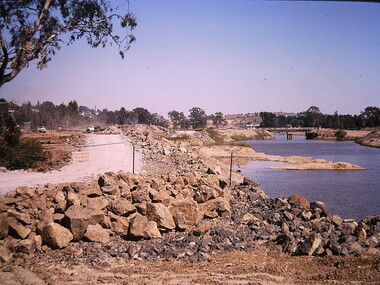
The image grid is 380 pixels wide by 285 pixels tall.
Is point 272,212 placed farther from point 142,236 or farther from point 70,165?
point 70,165

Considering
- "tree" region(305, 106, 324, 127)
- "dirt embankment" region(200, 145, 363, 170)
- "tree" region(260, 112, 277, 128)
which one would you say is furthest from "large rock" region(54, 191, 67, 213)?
"tree" region(260, 112, 277, 128)

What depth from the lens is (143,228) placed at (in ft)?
30.0

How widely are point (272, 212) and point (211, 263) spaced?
6.26 meters

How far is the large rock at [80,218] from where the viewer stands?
338 inches

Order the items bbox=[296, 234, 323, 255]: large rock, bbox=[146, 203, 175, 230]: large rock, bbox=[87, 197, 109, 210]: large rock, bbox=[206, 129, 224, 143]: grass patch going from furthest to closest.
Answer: bbox=[206, 129, 224, 143]: grass patch → bbox=[146, 203, 175, 230]: large rock → bbox=[87, 197, 109, 210]: large rock → bbox=[296, 234, 323, 255]: large rock

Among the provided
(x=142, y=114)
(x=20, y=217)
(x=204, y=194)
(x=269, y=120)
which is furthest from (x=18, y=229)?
(x=269, y=120)

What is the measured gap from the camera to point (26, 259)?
24.7 feet

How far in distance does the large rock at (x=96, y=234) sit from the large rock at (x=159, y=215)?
56.5 inches

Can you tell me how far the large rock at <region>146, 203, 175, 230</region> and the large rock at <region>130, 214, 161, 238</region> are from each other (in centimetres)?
34

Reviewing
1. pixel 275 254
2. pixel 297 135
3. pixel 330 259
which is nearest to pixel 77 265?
pixel 275 254

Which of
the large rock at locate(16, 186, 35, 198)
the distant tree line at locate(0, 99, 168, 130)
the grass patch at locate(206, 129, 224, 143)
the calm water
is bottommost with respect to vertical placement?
the calm water

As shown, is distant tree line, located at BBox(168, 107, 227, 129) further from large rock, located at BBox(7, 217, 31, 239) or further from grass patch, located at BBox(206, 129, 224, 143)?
large rock, located at BBox(7, 217, 31, 239)

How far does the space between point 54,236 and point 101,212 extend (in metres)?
1.44

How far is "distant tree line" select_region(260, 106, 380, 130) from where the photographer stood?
116500 millimetres
